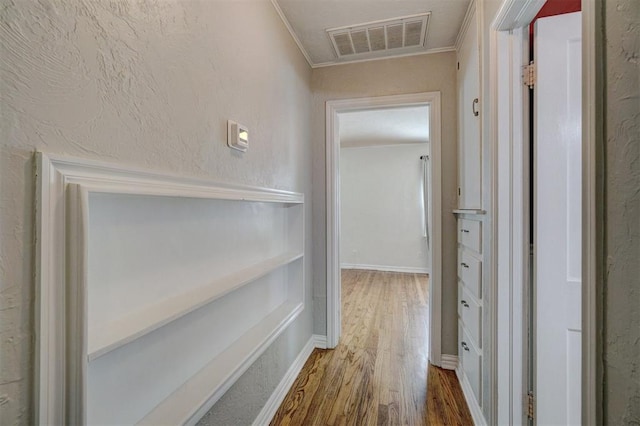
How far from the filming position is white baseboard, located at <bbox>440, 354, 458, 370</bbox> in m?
2.16

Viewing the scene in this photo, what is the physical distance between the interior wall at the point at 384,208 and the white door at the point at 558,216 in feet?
13.8

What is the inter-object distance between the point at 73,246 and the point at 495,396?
170 centimetres

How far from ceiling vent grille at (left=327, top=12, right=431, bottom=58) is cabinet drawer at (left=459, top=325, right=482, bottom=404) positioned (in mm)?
2012

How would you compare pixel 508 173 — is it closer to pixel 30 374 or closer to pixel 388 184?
pixel 30 374

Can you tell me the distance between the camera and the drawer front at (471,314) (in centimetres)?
158

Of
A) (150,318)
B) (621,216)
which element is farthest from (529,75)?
(150,318)

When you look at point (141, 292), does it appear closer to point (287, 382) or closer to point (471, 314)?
point (287, 382)

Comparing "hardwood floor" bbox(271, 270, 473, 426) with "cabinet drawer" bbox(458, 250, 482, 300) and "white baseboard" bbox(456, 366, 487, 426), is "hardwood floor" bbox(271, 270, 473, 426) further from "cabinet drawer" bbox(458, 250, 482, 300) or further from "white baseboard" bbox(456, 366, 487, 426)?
"cabinet drawer" bbox(458, 250, 482, 300)

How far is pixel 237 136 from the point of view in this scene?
129 cm

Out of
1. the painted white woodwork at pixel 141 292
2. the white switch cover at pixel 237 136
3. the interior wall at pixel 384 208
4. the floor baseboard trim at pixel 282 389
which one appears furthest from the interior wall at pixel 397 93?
the interior wall at pixel 384 208

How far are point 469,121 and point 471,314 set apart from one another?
116 centimetres

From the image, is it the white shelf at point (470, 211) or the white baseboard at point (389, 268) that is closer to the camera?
the white shelf at point (470, 211)

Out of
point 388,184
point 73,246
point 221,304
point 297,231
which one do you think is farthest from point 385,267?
point 73,246

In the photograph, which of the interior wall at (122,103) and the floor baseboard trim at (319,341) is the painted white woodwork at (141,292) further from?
the floor baseboard trim at (319,341)
